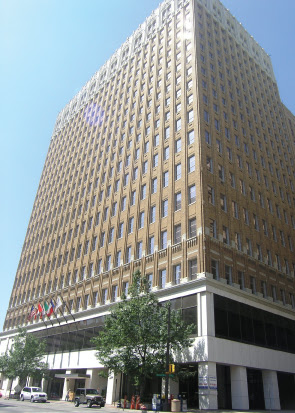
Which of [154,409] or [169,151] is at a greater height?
[169,151]

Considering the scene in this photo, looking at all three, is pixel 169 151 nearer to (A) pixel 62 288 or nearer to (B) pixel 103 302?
(B) pixel 103 302

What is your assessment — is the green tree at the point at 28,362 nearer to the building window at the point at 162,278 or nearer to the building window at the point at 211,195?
the building window at the point at 162,278

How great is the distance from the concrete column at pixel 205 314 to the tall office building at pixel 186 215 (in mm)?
93

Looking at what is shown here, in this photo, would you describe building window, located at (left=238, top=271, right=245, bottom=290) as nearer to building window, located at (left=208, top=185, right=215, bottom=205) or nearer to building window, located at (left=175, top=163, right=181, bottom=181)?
building window, located at (left=208, top=185, right=215, bottom=205)

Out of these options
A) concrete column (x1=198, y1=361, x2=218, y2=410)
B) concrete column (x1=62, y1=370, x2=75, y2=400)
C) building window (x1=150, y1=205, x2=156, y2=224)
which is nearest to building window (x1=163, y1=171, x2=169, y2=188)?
building window (x1=150, y1=205, x2=156, y2=224)

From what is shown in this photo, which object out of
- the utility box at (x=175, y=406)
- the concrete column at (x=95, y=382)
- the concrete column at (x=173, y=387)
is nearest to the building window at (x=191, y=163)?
the concrete column at (x=173, y=387)

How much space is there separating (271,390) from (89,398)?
17803 millimetres

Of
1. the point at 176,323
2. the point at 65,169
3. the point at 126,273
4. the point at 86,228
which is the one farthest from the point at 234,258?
the point at 65,169

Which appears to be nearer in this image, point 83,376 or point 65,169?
point 83,376

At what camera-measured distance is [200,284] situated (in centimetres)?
3238

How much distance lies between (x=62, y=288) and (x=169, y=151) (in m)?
26.9

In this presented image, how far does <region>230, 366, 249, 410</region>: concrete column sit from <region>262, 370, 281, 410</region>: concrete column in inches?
177

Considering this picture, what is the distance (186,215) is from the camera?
124ft

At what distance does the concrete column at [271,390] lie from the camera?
33.5 meters
